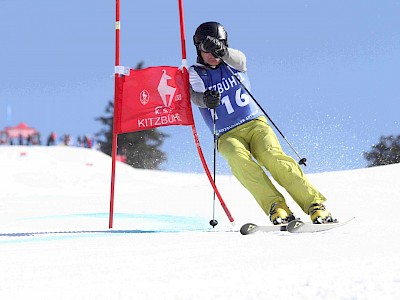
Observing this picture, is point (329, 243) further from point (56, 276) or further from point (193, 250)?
point (56, 276)

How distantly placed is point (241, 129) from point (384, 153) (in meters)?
5.77

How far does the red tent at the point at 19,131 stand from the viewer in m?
25.1

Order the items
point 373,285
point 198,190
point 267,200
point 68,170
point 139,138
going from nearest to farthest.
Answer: point 373,285
point 267,200
point 198,190
point 68,170
point 139,138

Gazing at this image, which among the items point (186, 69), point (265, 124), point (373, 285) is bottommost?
point (373, 285)

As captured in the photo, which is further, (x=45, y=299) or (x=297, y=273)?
(x=297, y=273)

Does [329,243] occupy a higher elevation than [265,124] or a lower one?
lower

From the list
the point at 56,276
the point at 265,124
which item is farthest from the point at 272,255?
the point at 265,124

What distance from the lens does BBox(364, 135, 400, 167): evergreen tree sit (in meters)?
8.72

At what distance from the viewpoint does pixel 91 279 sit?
2223 mm

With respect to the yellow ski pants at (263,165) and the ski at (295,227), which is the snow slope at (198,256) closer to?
the ski at (295,227)

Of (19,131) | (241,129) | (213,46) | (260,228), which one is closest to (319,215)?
(260,228)

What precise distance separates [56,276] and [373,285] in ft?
4.11

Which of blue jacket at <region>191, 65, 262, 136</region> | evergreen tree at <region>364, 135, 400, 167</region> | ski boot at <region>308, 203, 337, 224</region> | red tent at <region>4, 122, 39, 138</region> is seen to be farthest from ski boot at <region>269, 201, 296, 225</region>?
red tent at <region>4, 122, 39, 138</region>

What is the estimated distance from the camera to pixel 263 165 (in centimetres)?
408
